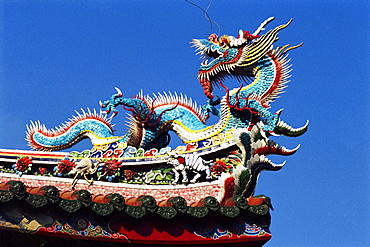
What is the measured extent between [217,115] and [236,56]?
4.21 feet

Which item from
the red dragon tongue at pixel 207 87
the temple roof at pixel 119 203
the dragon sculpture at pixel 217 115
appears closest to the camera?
the temple roof at pixel 119 203

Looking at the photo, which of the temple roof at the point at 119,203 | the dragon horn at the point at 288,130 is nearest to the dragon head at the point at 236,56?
the dragon horn at the point at 288,130

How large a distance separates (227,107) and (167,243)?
376 centimetres

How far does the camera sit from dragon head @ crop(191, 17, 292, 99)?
12.9 m

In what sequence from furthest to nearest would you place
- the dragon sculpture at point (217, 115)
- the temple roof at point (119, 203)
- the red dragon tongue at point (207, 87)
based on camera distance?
the red dragon tongue at point (207, 87) < the dragon sculpture at point (217, 115) < the temple roof at point (119, 203)

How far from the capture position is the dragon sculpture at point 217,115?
11789 millimetres

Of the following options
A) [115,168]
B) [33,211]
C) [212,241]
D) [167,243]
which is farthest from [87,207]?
[115,168]

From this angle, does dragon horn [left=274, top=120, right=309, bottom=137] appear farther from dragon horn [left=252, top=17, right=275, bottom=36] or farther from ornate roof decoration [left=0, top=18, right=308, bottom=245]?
dragon horn [left=252, top=17, right=275, bottom=36]

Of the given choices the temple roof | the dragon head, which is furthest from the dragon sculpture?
the temple roof

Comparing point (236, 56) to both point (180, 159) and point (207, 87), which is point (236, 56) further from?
point (180, 159)

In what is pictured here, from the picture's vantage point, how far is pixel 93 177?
11.9 m

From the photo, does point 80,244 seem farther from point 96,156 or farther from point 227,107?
point 227,107

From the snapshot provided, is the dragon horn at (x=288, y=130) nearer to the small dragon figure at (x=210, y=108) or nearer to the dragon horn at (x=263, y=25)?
the small dragon figure at (x=210, y=108)

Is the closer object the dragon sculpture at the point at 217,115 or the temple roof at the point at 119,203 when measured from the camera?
the temple roof at the point at 119,203
